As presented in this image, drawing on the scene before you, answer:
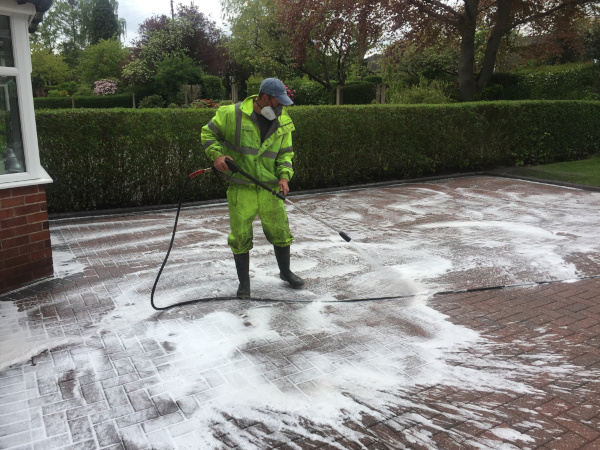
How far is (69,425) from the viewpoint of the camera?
268 cm

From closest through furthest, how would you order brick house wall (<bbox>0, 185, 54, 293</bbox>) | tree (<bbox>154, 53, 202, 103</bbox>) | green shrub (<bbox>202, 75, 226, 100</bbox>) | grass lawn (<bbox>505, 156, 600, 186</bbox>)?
1. brick house wall (<bbox>0, 185, 54, 293</bbox>)
2. grass lawn (<bbox>505, 156, 600, 186</bbox>)
3. tree (<bbox>154, 53, 202, 103</bbox>)
4. green shrub (<bbox>202, 75, 226, 100</bbox>)

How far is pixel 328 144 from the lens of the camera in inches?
387

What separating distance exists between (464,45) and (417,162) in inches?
306

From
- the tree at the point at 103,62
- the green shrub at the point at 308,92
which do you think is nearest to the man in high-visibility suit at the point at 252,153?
the green shrub at the point at 308,92

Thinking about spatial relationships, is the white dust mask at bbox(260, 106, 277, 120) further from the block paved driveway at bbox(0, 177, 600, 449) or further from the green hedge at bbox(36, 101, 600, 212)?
the green hedge at bbox(36, 101, 600, 212)

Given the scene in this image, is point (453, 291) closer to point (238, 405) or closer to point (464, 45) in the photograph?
point (238, 405)

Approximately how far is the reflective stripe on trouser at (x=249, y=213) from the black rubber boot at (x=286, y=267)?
0.17m

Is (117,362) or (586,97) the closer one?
(117,362)

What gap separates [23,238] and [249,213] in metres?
2.18

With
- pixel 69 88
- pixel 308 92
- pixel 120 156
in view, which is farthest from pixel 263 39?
pixel 120 156

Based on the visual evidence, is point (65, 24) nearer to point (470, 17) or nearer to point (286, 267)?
point (470, 17)

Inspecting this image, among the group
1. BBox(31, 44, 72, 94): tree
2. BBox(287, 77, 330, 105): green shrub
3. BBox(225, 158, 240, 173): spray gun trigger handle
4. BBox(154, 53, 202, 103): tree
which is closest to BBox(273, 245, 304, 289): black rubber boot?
BBox(225, 158, 240, 173): spray gun trigger handle

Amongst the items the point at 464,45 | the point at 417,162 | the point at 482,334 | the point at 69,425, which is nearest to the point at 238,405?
the point at 69,425

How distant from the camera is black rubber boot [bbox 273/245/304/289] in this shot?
4633mm
